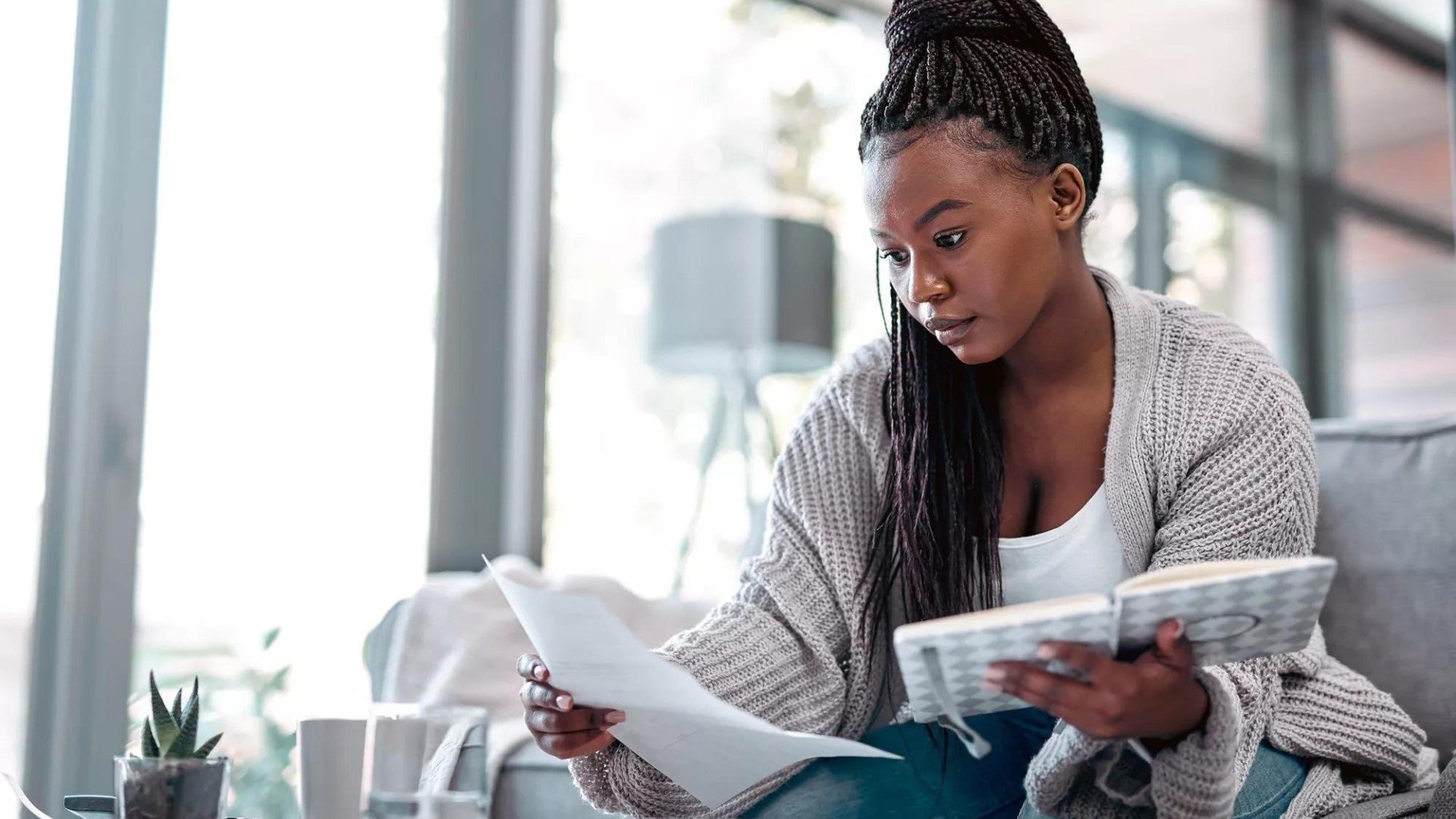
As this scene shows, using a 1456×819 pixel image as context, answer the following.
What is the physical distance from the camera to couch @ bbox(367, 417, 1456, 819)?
1328mm

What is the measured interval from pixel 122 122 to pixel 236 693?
3.22 ft

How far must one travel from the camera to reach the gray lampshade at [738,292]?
2764mm

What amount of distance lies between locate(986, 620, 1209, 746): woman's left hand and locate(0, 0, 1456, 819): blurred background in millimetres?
1107

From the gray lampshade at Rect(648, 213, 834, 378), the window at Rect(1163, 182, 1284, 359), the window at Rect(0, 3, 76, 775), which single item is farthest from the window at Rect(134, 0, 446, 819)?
the window at Rect(1163, 182, 1284, 359)

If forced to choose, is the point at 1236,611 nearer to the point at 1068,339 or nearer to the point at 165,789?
the point at 1068,339

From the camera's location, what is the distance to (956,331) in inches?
43.8

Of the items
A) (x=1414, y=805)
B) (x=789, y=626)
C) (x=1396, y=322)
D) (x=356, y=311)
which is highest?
(x=1396, y=322)

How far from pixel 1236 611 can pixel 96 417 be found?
1900 mm

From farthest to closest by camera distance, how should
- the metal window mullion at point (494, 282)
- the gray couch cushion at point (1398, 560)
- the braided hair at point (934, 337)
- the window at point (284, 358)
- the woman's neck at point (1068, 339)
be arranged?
the metal window mullion at point (494, 282) < the window at point (284, 358) < the gray couch cushion at point (1398, 560) < the woman's neck at point (1068, 339) < the braided hair at point (934, 337)

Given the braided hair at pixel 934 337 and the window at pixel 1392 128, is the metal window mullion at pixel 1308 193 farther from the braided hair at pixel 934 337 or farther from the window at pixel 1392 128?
the braided hair at pixel 934 337

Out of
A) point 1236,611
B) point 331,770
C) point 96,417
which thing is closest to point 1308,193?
point 96,417

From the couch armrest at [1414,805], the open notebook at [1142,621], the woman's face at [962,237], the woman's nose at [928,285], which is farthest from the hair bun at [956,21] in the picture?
the couch armrest at [1414,805]

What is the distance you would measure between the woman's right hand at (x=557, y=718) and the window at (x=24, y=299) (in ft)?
4.60

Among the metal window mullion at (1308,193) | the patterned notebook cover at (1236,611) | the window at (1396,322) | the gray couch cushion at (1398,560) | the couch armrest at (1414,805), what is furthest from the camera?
the metal window mullion at (1308,193)
